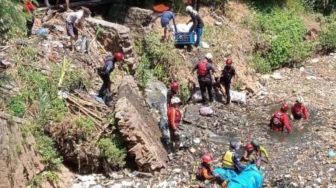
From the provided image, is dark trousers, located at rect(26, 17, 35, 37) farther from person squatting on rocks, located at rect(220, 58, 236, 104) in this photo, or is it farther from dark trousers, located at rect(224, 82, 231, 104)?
dark trousers, located at rect(224, 82, 231, 104)

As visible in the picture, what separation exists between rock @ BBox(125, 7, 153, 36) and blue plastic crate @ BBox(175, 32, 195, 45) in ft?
→ 2.65

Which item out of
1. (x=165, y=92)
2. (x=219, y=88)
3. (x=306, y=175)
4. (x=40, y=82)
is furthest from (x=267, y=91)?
(x=40, y=82)

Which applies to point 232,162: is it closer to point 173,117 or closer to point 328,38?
point 173,117

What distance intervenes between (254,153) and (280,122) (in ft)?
5.29

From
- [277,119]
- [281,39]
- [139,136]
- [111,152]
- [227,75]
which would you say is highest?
[281,39]

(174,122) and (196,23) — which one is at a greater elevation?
(196,23)

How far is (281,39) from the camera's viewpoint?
19328mm

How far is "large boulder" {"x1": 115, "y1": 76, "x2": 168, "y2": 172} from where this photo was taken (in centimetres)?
1338

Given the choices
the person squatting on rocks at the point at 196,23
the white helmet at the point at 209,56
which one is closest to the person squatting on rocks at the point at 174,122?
the white helmet at the point at 209,56

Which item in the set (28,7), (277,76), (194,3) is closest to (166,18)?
(194,3)

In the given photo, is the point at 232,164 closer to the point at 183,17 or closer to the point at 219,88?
the point at 219,88

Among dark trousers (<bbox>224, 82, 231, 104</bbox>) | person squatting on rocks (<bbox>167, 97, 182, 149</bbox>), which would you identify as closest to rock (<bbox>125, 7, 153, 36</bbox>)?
dark trousers (<bbox>224, 82, 231, 104</bbox>)

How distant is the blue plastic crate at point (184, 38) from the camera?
1745cm

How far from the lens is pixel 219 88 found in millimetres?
16906
